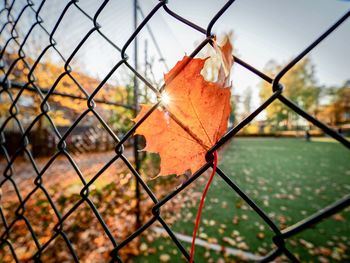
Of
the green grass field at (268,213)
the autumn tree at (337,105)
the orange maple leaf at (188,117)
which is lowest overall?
the green grass field at (268,213)

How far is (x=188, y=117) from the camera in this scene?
0.53m

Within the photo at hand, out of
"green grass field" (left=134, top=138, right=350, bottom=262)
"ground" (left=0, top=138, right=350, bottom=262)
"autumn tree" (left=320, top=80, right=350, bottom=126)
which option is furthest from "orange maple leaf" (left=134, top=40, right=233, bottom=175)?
"autumn tree" (left=320, top=80, right=350, bottom=126)

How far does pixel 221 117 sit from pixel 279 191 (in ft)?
19.9

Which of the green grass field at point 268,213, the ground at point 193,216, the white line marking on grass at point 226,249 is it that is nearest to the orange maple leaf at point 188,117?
the ground at point 193,216

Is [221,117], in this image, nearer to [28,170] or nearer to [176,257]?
[176,257]

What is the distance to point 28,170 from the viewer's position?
27.4ft

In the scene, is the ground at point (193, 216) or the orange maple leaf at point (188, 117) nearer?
the orange maple leaf at point (188, 117)

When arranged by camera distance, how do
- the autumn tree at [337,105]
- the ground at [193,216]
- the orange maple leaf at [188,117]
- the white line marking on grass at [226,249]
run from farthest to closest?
the autumn tree at [337,105] → the ground at [193,216] → the white line marking on grass at [226,249] → the orange maple leaf at [188,117]

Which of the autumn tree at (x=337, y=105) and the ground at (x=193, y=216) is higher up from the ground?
the autumn tree at (x=337, y=105)

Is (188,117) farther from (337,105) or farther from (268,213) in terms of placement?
(337,105)

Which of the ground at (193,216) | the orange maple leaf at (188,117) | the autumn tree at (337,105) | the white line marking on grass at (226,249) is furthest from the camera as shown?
the autumn tree at (337,105)

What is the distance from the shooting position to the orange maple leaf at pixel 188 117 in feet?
1.60

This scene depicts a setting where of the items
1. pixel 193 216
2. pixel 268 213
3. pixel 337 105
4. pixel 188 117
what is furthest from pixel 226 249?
pixel 337 105

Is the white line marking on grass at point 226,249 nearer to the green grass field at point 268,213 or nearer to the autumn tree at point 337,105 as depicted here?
the green grass field at point 268,213
